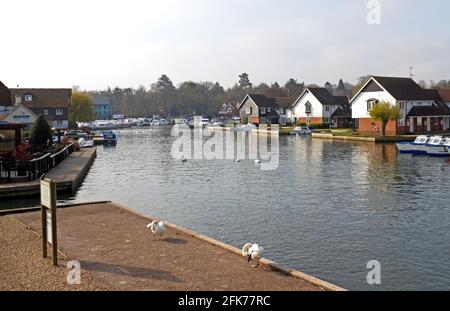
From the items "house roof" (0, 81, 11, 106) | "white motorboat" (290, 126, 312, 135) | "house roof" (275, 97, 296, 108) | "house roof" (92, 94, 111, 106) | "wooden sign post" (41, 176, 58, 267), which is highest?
"house roof" (92, 94, 111, 106)

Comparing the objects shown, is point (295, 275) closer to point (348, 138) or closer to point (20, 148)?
point (20, 148)

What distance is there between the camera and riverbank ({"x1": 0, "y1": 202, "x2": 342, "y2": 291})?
432 inches

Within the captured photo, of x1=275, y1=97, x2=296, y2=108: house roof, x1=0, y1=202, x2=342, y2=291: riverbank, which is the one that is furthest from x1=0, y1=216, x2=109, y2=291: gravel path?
x1=275, y1=97, x2=296, y2=108: house roof

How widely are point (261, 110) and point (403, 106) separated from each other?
43.0 meters

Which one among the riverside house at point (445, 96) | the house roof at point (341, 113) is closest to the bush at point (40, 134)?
the house roof at point (341, 113)

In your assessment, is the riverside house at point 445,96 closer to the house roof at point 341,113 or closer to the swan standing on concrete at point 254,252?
the house roof at point 341,113

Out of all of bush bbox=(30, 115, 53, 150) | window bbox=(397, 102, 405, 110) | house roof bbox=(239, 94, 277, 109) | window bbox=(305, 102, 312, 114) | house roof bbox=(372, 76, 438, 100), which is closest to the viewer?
bush bbox=(30, 115, 53, 150)

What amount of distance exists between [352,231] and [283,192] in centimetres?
897

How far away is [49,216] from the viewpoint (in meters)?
13.0

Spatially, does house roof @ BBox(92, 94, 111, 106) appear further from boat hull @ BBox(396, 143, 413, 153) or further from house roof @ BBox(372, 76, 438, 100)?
boat hull @ BBox(396, 143, 413, 153)

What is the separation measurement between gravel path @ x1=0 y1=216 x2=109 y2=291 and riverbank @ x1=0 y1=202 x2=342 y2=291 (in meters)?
0.23

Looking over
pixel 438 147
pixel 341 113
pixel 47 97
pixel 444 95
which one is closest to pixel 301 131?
pixel 341 113

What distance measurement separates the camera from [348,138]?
221ft

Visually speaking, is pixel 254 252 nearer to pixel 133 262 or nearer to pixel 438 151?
pixel 133 262
